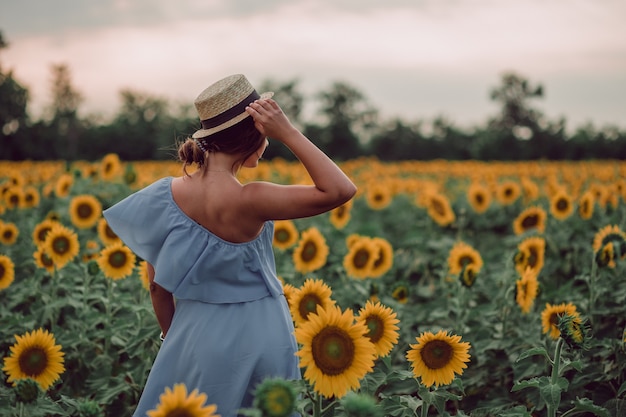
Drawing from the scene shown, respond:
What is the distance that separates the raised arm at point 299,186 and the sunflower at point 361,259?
2.26 m

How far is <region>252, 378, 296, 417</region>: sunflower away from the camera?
151 cm

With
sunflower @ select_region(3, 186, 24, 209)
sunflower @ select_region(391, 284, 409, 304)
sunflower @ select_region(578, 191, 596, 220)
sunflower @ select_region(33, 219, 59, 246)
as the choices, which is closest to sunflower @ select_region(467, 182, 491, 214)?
sunflower @ select_region(578, 191, 596, 220)

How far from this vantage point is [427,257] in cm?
648

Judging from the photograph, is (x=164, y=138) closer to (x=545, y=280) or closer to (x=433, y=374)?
(x=545, y=280)

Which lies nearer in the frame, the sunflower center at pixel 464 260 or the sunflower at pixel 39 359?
the sunflower at pixel 39 359

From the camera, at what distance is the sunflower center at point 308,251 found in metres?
4.40

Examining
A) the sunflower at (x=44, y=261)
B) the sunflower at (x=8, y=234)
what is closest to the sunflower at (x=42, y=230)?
the sunflower at (x=44, y=261)

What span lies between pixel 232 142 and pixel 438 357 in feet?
3.78

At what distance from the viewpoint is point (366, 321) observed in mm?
2375

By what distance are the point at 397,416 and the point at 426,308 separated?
96.3 inches

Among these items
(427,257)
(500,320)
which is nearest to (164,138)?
(427,257)

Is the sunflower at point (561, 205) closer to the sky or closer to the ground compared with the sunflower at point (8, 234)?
closer to the ground

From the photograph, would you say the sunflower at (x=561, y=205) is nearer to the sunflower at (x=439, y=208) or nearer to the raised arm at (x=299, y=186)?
the sunflower at (x=439, y=208)

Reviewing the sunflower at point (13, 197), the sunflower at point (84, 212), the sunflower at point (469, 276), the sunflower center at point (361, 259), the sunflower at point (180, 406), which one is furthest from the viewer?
the sunflower at point (13, 197)
